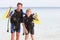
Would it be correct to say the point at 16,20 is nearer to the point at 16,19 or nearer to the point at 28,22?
the point at 16,19

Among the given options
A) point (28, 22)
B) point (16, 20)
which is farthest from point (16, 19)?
point (28, 22)

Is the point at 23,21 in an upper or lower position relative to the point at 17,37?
upper

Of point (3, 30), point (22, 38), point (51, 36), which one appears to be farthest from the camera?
point (3, 30)

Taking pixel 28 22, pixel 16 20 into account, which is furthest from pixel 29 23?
pixel 16 20

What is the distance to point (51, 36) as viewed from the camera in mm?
2326

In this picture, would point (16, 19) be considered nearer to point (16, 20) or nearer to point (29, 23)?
point (16, 20)

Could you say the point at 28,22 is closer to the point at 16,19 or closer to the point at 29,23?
the point at 29,23
